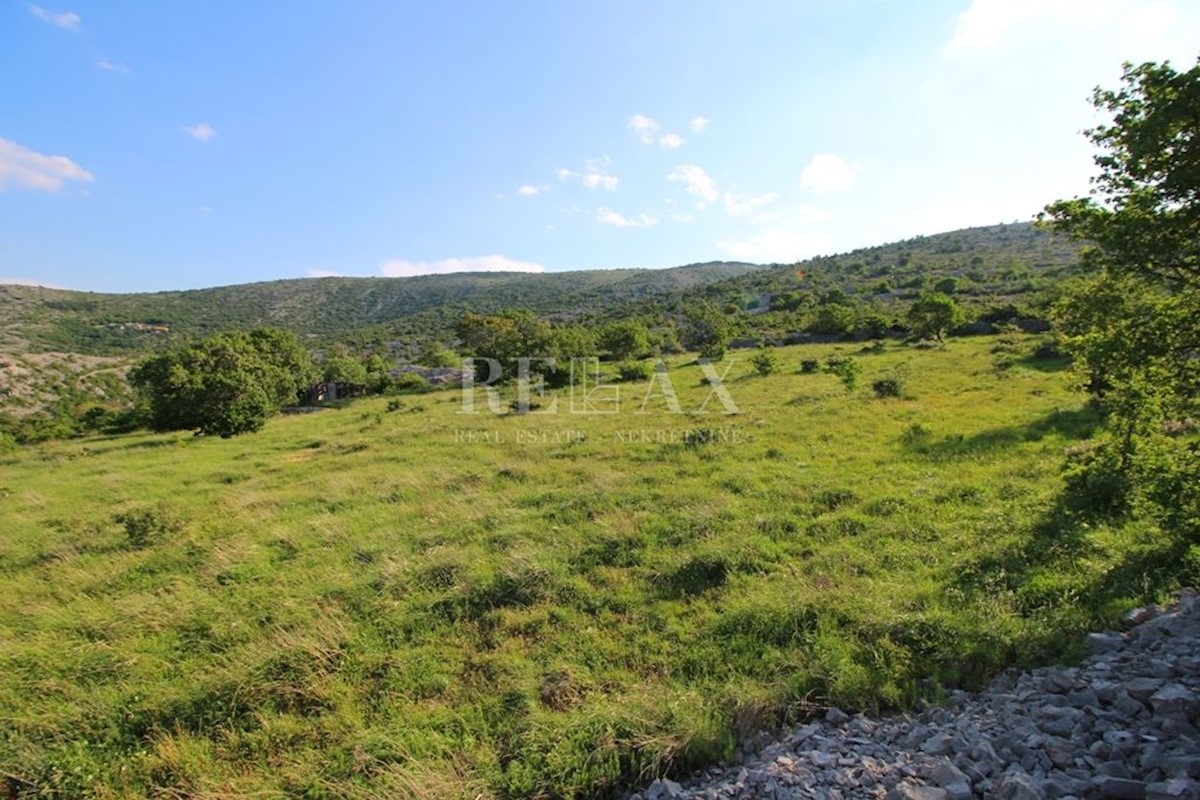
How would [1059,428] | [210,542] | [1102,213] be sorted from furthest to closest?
[1059,428]
[210,542]
[1102,213]

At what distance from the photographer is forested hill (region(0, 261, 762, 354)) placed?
89.1 meters

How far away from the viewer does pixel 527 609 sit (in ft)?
25.4

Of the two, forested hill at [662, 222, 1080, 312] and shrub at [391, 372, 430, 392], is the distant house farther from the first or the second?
forested hill at [662, 222, 1080, 312]

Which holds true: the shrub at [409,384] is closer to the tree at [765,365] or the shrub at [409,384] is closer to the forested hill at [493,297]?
the tree at [765,365]

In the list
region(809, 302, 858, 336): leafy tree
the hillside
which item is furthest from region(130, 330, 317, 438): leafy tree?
the hillside

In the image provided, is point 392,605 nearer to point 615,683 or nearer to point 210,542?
point 615,683

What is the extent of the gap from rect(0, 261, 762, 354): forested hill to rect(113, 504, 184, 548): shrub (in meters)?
90.6

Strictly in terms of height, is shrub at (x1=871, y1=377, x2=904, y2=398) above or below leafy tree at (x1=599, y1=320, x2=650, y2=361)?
below

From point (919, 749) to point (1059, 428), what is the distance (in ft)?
47.8

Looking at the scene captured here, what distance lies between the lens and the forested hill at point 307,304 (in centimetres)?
8912

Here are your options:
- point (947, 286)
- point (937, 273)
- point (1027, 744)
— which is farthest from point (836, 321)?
point (1027, 744)

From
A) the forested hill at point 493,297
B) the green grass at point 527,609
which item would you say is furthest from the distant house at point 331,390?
the forested hill at point 493,297

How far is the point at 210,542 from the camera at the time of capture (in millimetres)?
10867

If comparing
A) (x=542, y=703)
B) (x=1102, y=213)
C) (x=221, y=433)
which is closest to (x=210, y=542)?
(x=542, y=703)
